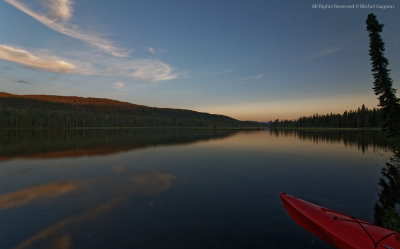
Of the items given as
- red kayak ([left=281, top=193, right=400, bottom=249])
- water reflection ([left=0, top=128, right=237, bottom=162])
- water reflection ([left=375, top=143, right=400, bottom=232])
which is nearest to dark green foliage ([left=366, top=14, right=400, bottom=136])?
water reflection ([left=375, top=143, right=400, bottom=232])

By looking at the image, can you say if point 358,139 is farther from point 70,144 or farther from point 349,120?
point 349,120

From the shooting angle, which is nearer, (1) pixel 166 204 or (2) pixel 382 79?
(1) pixel 166 204

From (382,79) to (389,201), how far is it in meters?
13.5

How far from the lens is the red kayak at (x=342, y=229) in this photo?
730 cm

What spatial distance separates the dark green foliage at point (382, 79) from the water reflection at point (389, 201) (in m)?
4.94

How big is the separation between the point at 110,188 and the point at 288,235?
14.0 metres

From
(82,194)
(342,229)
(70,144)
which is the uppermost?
(342,229)

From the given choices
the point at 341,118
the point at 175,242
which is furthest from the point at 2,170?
the point at 341,118

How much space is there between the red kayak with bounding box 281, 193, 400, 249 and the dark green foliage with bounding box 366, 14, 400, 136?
16.7m

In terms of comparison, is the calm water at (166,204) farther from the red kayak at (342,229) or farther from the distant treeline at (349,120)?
the distant treeline at (349,120)

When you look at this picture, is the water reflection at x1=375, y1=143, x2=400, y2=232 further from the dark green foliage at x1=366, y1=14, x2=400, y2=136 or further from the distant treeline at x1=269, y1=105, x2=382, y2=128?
the distant treeline at x1=269, y1=105, x2=382, y2=128

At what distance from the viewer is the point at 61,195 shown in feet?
48.5

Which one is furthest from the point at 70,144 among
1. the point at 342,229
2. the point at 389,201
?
the point at 389,201

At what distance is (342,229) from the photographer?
8578mm
